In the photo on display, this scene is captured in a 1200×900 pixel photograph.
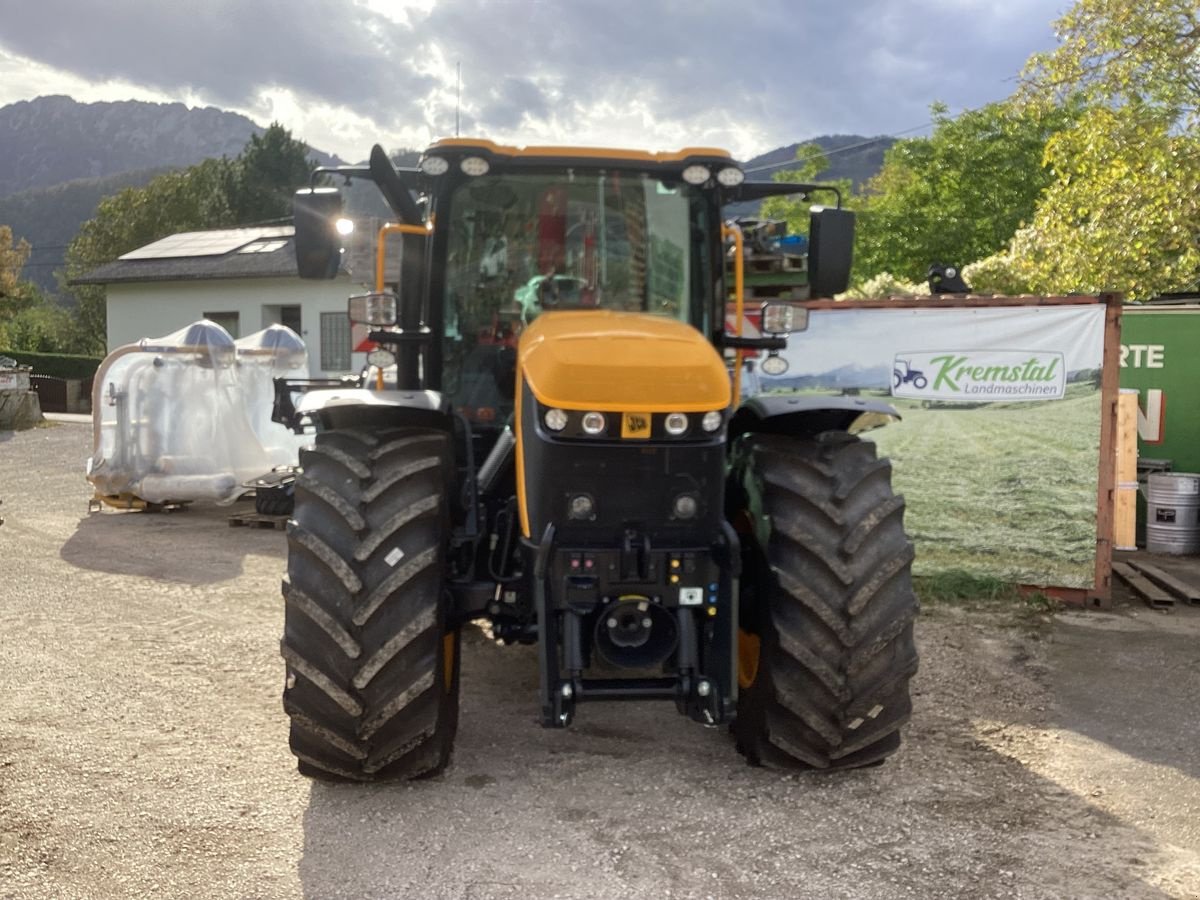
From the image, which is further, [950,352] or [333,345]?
[333,345]

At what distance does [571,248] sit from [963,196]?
32464mm

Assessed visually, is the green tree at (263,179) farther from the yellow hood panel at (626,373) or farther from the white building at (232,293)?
the yellow hood panel at (626,373)

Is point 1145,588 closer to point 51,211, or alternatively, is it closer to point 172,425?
point 172,425

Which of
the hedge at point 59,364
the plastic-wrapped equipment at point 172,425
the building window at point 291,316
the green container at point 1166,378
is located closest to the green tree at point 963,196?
the building window at point 291,316

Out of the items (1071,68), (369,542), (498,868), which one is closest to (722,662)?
(498,868)

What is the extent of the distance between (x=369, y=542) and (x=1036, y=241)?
14381mm

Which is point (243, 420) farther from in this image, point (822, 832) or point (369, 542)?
point (822, 832)

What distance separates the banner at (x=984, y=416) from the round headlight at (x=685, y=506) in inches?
174

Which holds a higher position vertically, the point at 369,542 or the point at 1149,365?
the point at 1149,365

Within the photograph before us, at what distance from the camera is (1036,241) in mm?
16469

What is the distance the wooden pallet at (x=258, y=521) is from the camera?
11430 millimetres

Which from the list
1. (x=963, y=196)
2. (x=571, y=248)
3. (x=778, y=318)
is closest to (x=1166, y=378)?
(x=778, y=318)

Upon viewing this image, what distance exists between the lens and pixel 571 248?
5.07 metres

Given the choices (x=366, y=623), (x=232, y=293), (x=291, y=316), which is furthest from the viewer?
(x=232, y=293)
